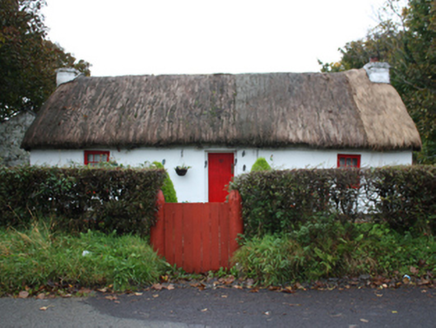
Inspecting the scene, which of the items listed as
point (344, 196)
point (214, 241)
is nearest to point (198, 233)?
point (214, 241)

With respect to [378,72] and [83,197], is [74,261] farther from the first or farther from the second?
[378,72]

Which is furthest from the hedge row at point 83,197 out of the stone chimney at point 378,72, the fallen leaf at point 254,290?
the stone chimney at point 378,72

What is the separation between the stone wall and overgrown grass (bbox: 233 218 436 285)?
43.5ft

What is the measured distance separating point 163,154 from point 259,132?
9.99 feet

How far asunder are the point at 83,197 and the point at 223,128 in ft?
19.4

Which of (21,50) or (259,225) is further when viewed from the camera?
(21,50)

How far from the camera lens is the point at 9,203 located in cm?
581

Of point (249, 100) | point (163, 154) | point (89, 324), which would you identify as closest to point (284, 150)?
point (249, 100)

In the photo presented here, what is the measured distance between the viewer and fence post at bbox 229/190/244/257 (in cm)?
578

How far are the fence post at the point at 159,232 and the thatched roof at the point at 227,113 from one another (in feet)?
16.6

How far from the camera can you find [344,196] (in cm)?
552

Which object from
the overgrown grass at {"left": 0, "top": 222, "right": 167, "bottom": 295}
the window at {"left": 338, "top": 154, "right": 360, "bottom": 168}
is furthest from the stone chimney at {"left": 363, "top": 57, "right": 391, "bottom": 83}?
the overgrown grass at {"left": 0, "top": 222, "right": 167, "bottom": 295}

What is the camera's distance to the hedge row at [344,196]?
5.46 meters

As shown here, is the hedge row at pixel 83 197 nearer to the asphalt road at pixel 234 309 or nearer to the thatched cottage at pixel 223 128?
the asphalt road at pixel 234 309
